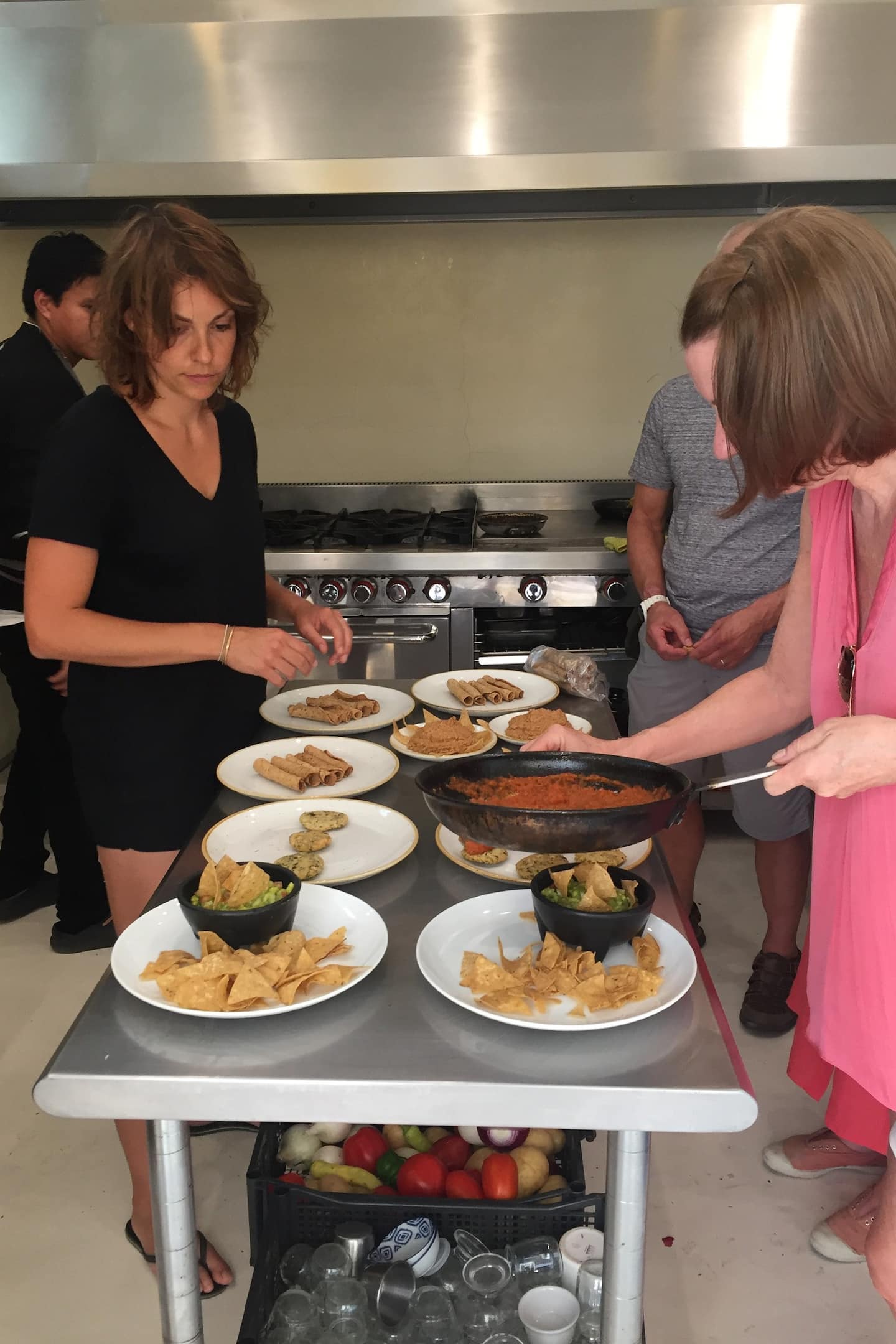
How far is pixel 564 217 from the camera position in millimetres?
3748

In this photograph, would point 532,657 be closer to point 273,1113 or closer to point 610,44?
point 273,1113

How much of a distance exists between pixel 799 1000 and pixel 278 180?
8.57 ft

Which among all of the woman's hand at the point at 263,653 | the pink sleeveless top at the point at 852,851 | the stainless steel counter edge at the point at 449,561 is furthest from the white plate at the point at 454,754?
the stainless steel counter edge at the point at 449,561

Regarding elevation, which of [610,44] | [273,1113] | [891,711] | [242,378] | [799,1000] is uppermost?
[610,44]

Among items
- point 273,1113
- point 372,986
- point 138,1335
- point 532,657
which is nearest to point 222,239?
point 532,657

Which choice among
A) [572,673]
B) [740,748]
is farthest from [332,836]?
[740,748]

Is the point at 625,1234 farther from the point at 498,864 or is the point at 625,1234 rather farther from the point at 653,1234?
the point at 653,1234

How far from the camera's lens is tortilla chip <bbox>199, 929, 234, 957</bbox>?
3.71ft

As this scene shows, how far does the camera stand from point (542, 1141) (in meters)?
1.79

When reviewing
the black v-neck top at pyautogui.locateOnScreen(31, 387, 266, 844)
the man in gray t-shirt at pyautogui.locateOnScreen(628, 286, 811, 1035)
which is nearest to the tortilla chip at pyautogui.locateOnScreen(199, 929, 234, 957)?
the black v-neck top at pyautogui.locateOnScreen(31, 387, 266, 844)

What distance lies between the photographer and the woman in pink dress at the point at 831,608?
1.05m

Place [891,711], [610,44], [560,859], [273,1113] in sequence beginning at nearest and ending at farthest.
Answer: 1. [273,1113]
2. [891,711]
3. [560,859]
4. [610,44]

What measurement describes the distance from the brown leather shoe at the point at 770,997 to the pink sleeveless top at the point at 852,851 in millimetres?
1167

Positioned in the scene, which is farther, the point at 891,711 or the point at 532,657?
the point at 532,657
